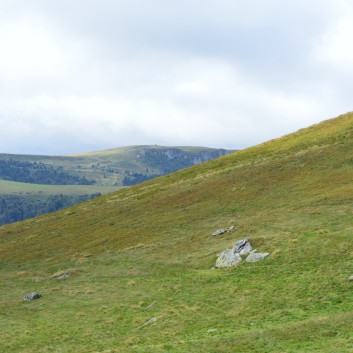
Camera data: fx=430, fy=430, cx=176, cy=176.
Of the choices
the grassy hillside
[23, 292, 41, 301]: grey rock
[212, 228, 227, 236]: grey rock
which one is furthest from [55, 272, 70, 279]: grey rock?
[212, 228, 227, 236]: grey rock

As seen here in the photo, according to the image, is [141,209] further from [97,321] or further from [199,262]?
[97,321]

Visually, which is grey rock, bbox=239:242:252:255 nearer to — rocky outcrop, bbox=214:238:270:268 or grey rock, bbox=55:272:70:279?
rocky outcrop, bbox=214:238:270:268

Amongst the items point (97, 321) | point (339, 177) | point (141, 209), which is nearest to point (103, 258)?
point (97, 321)

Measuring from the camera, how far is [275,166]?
265ft

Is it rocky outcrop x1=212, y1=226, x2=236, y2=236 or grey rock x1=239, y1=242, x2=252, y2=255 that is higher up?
rocky outcrop x1=212, y1=226, x2=236, y2=236

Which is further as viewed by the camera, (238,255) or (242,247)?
(242,247)

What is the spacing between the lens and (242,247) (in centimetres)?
4319

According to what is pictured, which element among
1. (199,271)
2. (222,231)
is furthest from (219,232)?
(199,271)

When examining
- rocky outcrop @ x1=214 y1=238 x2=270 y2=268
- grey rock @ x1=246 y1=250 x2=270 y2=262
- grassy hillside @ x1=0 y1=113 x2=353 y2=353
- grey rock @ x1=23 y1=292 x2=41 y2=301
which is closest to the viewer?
grassy hillside @ x1=0 y1=113 x2=353 y2=353

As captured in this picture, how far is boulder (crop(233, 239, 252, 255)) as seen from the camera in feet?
139

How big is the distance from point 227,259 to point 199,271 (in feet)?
9.77

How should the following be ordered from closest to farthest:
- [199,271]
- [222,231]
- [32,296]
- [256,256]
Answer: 1. [256,256]
2. [199,271]
3. [32,296]
4. [222,231]

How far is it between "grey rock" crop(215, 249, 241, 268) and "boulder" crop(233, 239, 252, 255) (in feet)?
1.98

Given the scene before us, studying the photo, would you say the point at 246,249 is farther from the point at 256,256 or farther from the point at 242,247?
the point at 256,256
